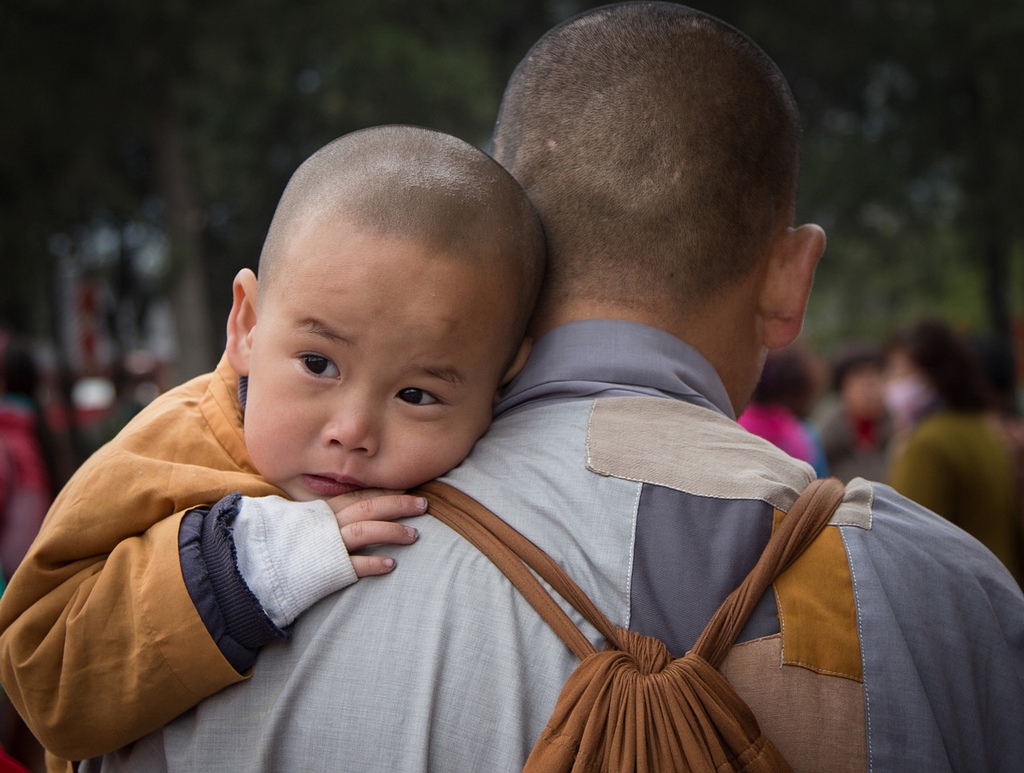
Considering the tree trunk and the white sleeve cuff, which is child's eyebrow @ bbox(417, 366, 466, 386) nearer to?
the white sleeve cuff

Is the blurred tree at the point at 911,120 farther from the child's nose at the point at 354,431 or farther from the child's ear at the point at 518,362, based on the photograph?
the child's nose at the point at 354,431

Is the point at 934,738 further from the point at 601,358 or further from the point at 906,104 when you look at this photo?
the point at 906,104

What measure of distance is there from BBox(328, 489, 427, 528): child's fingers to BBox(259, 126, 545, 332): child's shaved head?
37 centimetres

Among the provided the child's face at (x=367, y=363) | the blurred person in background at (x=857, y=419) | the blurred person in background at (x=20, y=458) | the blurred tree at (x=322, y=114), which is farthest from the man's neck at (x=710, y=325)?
the blurred tree at (x=322, y=114)

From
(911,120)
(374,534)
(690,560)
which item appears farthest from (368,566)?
(911,120)

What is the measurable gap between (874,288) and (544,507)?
27.4 metres

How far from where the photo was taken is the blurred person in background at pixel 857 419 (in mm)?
7008

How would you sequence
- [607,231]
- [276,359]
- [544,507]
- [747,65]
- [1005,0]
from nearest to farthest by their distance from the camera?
[544,507] → [276,359] → [607,231] → [747,65] → [1005,0]

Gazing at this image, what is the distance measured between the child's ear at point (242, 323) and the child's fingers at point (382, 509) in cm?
39

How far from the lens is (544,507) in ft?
5.06

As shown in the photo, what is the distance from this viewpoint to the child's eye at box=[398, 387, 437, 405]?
1.73 meters

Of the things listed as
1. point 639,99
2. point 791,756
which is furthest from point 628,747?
point 639,99

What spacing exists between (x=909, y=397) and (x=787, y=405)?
648mm

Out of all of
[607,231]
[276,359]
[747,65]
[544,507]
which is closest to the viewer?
[544,507]
